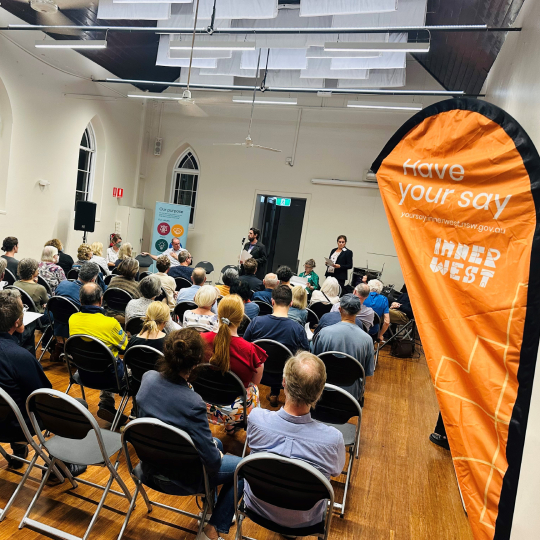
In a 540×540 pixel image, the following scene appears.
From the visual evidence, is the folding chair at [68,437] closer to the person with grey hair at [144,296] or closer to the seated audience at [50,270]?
the person with grey hair at [144,296]

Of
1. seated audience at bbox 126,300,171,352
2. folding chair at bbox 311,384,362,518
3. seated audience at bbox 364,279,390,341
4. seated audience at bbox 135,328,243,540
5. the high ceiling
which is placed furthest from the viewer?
seated audience at bbox 364,279,390,341

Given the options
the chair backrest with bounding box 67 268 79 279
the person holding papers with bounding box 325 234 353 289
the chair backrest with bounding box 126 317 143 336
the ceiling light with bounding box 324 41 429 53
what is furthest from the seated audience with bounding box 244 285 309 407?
the person holding papers with bounding box 325 234 353 289

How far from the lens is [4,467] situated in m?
2.76

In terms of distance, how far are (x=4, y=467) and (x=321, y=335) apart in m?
2.37

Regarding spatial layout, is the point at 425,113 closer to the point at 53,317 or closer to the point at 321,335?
the point at 321,335

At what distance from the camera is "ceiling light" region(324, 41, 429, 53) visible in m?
5.61

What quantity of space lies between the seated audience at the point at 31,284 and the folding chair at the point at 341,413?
2.98 meters

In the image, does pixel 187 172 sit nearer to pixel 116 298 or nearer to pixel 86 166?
pixel 86 166

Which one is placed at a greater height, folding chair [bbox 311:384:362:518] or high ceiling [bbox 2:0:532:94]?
high ceiling [bbox 2:0:532:94]

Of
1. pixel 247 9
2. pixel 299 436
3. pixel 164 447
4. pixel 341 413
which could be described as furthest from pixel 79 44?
pixel 299 436

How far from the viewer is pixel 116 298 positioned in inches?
188

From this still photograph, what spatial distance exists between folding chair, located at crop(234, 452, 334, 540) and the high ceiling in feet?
13.8

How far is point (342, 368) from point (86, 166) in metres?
9.65

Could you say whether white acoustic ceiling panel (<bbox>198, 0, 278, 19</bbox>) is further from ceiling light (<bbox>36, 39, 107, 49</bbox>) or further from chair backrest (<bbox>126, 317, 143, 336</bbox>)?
chair backrest (<bbox>126, 317, 143, 336</bbox>)
